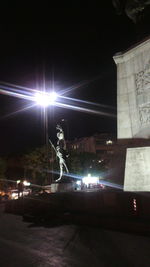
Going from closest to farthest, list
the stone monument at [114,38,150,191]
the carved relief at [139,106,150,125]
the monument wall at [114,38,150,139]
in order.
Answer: the stone monument at [114,38,150,191]
the carved relief at [139,106,150,125]
the monument wall at [114,38,150,139]

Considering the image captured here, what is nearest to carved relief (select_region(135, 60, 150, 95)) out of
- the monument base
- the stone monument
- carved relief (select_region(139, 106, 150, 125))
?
the stone monument

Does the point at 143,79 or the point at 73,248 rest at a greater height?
the point at 143,79

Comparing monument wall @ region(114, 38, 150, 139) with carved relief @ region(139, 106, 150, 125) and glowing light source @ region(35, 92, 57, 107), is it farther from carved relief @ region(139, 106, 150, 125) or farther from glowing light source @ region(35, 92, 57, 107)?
glowing light source @ region(35, 92, 57, 107)

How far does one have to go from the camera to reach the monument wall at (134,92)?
11.4 metres

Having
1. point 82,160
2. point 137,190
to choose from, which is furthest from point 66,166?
point 82,160

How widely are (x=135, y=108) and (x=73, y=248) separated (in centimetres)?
798

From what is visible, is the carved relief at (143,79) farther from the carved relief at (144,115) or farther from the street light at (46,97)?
the street light at (46,97)

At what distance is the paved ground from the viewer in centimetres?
524

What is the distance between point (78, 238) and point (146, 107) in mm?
7198

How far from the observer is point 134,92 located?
12.1 m

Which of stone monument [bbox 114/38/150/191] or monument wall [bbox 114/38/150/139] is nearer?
stone monument [bbox 114/38/150/191]

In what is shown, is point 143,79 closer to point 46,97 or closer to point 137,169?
point 137,169

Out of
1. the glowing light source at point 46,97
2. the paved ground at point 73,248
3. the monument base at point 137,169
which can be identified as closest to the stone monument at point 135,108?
the monument base at point 137,169

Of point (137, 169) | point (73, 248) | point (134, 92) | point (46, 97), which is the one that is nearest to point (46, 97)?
point (46, 97)
